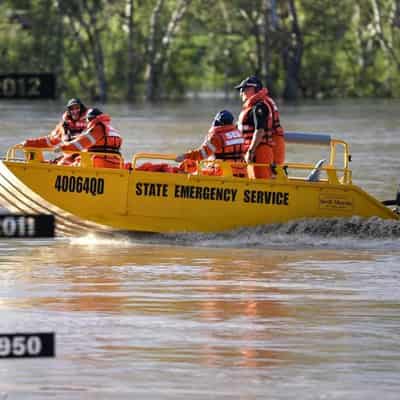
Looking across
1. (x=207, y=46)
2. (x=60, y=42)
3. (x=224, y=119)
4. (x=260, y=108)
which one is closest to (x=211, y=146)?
(x=224, y=119)

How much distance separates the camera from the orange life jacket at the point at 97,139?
60.9 ft

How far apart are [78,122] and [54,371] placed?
31.6 feet

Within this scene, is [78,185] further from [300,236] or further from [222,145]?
[300,236]

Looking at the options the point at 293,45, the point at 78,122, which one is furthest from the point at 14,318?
the point at 293,45

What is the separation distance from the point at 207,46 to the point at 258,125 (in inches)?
2302

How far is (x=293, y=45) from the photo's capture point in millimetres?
72000

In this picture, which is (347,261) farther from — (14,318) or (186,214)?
(14,318)

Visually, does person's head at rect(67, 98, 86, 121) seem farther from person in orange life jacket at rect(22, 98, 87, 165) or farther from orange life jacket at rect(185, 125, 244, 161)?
orange life jacket at rect(185, 125, 244, 161)

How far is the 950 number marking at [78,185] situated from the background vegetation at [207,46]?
50282 millimetres

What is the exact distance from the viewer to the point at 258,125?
59.2 feet

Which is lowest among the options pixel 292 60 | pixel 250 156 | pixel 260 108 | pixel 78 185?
pixel 292 60

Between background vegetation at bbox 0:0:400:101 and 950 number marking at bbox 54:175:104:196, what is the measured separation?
50.3 meters

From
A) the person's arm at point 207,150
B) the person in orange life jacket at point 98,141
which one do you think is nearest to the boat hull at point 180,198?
the person's arm at point 207,150

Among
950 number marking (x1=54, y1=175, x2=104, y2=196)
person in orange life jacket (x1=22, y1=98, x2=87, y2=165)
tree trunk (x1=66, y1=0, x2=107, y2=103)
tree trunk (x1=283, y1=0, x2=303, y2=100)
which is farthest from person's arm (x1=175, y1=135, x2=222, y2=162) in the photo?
tree trunk (x1=283, y1=0, x2=303, y2=100)
